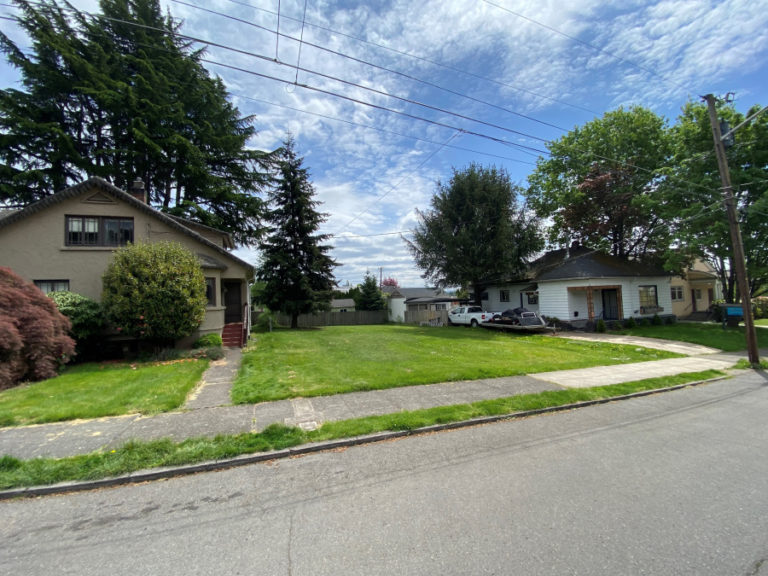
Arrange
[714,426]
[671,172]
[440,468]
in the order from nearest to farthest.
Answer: [440,468], [714,426], [671,172]

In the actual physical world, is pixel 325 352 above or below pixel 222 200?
below

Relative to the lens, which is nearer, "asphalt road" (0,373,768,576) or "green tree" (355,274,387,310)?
"asphalt road" (0,373,768,576)

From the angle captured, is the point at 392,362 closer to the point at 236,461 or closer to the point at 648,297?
the point at 236,461

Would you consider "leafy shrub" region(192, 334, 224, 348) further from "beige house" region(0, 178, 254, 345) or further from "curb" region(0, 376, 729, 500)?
"curb" region(0, 376, 729, 500)

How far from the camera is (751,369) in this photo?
34.6 feet

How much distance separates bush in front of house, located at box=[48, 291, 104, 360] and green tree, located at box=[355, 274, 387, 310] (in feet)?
91.0

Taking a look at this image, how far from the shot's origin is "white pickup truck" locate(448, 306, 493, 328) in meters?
24.7

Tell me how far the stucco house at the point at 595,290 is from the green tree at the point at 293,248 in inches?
598

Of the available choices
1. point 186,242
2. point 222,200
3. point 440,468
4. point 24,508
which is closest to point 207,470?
point 24,508

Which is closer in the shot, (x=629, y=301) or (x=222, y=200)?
(x=629, y=301)

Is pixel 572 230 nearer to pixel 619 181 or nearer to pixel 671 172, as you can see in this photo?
pixel 619 181

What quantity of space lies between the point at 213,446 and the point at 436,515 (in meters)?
3.13

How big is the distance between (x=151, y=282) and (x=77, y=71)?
1928 cm

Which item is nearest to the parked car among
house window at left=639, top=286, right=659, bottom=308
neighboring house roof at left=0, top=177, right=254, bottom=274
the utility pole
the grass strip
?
house window at left=639, top=286, right=659, bottom=308
